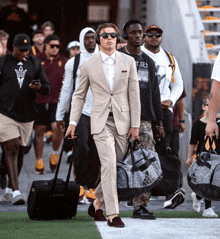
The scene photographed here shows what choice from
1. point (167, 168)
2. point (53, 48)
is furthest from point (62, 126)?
point (53, 48)

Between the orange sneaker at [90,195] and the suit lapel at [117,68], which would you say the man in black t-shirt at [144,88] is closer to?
the suit lapel at [117,68]

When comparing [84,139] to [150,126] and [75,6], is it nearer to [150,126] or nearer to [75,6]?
[150,126]

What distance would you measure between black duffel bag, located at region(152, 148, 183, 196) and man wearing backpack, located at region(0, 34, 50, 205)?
209 cm

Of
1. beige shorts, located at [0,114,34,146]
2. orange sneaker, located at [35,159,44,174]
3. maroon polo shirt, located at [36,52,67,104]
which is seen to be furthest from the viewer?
maroon polo shirt, located at [36,52,67,104]

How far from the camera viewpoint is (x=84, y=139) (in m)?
8.27

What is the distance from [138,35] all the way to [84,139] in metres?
1.48

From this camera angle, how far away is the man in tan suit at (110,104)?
685cm

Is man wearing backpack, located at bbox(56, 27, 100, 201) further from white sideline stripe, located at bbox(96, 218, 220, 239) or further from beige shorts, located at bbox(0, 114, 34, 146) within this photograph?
white sideline stripe, located at bbox(96, 218, 220, 239)

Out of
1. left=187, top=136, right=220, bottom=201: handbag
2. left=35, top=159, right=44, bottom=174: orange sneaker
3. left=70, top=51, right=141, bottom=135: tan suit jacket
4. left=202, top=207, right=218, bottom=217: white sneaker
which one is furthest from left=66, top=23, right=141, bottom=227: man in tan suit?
left=35, top=159, right=44, bottom=174: orange sneaker

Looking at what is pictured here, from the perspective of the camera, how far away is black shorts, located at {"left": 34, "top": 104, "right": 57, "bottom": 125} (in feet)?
39.4

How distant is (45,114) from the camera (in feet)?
39.7

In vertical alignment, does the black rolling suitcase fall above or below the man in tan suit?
below

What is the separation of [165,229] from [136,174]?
0.61m

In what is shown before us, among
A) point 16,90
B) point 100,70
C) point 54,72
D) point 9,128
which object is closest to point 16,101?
point 16,90
